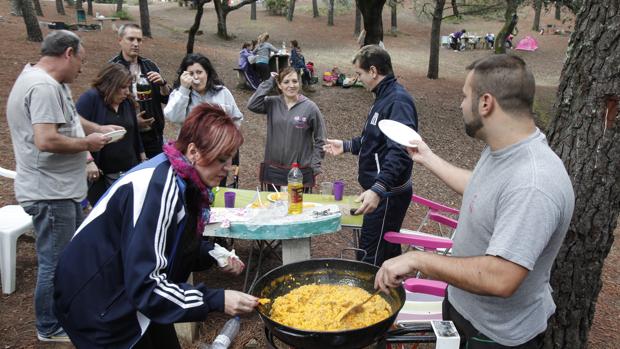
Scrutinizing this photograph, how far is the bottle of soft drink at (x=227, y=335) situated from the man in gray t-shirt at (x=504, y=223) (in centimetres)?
173

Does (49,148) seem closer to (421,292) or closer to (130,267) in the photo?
(130,267)

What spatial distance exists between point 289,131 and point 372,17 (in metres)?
7.98

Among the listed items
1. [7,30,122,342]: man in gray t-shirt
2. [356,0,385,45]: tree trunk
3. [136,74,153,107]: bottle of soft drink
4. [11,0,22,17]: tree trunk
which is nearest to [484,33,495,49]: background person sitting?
[356,0,385,45]: tree trunk

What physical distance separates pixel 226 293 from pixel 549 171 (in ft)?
4.13

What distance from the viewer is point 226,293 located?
179 centimetres

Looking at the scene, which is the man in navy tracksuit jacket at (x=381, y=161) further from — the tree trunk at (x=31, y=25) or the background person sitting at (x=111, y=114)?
the tree trunk at (x=31, y=25)

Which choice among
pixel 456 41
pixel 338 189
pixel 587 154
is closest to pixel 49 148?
pixel 338 189

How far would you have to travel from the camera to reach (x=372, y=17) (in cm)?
1162

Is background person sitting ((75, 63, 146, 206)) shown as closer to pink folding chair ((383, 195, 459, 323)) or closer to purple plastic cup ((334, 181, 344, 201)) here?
purple plastic cup ((334, 181, 344, 201))

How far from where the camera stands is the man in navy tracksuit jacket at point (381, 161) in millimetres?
3375

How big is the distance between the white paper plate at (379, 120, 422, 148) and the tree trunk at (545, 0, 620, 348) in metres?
0.83

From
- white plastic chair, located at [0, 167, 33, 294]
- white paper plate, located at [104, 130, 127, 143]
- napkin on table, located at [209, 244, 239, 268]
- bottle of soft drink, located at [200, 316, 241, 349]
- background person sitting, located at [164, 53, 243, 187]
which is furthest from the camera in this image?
background person sitting, located at [164, 53, 243, 187]

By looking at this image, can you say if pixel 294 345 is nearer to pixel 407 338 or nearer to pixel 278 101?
pixel 407 338

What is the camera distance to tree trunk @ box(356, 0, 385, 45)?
1151 centimetres
